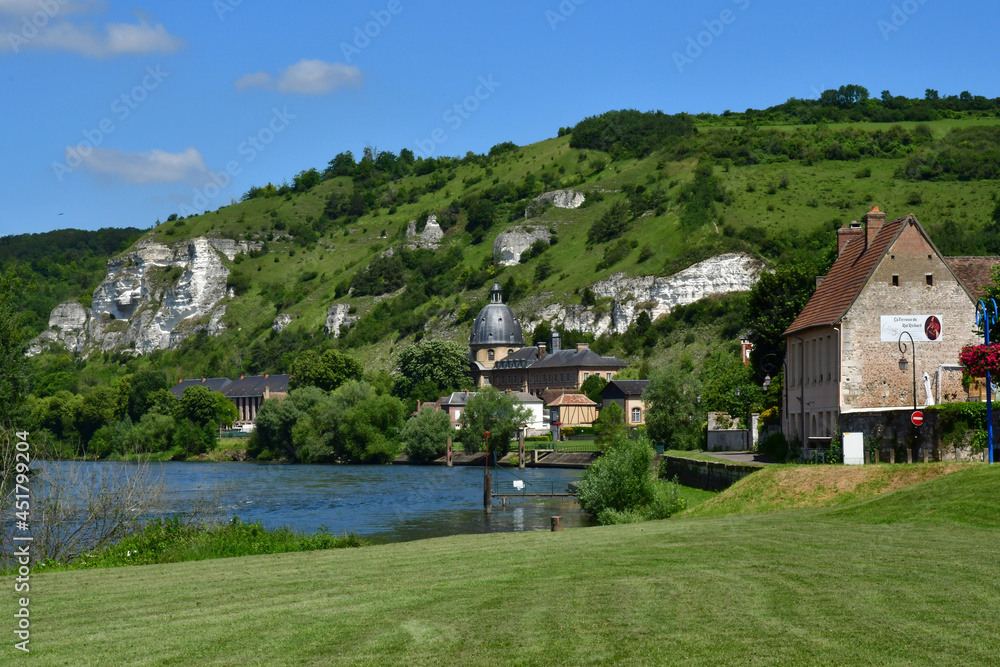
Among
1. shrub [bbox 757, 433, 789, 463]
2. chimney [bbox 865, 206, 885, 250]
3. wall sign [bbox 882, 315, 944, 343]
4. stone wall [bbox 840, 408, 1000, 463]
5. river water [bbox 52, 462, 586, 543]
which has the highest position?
chimney [bbox 865, 206, 885, 250]

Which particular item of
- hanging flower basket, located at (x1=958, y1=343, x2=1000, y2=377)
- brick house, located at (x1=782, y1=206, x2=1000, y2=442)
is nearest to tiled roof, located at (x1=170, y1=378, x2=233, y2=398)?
brick house, located at (x1=782, y1=206, x2=1000, y2=442)

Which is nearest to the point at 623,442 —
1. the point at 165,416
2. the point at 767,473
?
the point at 767,473

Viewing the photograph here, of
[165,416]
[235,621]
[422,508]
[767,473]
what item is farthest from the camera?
[165,416]

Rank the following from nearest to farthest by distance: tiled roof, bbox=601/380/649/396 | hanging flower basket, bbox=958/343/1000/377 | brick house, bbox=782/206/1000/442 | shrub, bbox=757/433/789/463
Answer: hanging flower basket, bbox=958/343/1000/377
brick house, bbox=782/206/1000/442
shrub, bbox=757/433/789/463
tiled roof, bbox=601/380/649/396

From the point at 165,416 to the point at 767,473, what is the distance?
319 ft

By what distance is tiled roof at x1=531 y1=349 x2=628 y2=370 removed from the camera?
146 metres

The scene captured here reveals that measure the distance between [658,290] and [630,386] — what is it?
102 ft

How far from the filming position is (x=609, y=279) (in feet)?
530

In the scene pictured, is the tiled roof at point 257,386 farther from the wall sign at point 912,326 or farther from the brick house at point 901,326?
the wall sign at point 912,326

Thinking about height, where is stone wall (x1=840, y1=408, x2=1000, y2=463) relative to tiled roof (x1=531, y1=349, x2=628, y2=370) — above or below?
below

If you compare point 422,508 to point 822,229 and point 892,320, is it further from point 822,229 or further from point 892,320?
point 822,229

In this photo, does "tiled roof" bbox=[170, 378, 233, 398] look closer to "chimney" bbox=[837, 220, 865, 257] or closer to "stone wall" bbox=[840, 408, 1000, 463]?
"chimney" bbox=[837, 220, 865, 257]

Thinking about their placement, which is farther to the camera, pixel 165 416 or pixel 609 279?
pixel 609 279

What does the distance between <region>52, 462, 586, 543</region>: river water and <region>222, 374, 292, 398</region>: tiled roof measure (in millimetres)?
72820
